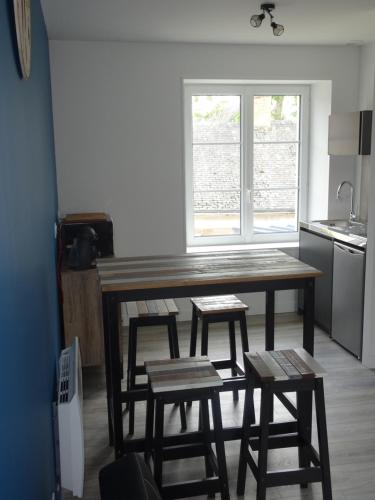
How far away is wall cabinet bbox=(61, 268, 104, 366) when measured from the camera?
377 cm

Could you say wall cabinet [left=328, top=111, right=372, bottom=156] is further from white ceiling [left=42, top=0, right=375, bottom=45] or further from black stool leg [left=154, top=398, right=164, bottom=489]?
black stool leg [left=154, top=398, right=164, bottom=489]

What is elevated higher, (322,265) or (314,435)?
(322,265)

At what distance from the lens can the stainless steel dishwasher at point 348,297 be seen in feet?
13.5

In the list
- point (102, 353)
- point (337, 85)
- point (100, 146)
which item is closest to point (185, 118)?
point (100, 146)

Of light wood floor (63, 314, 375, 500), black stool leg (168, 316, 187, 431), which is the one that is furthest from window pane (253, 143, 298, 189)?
black stool leg (168, 316, 187, 431)

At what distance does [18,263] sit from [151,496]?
70 centimetres

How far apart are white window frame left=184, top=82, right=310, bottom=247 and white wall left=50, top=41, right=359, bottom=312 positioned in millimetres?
289

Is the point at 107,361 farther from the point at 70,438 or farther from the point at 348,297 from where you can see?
the point at 348,297

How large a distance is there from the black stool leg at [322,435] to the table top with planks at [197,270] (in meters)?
0.54

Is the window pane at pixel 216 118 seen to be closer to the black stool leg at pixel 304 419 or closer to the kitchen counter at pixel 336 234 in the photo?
the kitchen counter at pixel 336 234

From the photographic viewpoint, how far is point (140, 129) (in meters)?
4.87

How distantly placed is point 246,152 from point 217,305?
242 cm

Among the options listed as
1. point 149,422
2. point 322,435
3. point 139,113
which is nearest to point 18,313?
point 149,422

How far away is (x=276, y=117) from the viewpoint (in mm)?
5406
